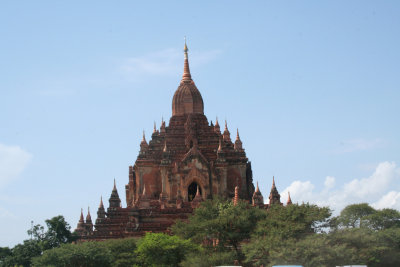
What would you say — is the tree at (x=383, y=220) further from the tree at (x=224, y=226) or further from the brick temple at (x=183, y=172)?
the tree at (x=224, y=226)

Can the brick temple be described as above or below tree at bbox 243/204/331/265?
above

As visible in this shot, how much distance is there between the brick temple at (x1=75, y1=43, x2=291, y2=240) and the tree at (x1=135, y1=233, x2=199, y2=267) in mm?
12513

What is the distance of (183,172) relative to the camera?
241 ft

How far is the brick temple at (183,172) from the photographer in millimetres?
Answer: 69625

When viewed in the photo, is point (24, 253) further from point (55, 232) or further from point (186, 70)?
point (186, 70)

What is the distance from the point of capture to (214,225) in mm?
55531

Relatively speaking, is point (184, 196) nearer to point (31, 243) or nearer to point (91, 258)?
point (31, 243)

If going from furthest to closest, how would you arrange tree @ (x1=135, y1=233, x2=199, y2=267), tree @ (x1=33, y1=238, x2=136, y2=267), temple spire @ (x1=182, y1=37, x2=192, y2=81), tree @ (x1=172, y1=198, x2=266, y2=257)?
temple spire @ (x1=182, y1=37, x2=192, y2=81)
tree @ (x1=172, y1=198, x2=266, y2=257)
tree @ (x1=33, y1=238, x2=136, y2=267)
tree @ (x1=135, y1=233, x2=199, y2=267)

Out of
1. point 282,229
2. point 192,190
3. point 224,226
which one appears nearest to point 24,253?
point 192,190

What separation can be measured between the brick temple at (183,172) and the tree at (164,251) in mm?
12513

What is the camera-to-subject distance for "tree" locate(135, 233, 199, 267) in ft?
177

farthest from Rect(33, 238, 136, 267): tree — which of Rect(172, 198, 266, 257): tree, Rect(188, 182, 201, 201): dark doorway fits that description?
Rect(188, 182, 201, 201): dark doorway

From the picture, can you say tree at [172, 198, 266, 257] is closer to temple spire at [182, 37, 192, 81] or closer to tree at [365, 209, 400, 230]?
tree at [365, 209, 400, 230]

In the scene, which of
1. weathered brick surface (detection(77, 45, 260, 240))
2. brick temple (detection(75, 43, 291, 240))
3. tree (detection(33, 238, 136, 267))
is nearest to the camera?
tree (detection(33, 238, 136, 267))
